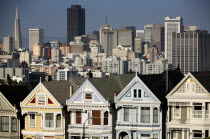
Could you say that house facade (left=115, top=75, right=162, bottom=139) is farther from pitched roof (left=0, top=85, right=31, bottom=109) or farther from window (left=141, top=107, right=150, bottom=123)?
pitched roof (left=0, top=85, right=31, bottom=109)

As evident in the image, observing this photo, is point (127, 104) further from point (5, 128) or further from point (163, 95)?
point (5, 128)

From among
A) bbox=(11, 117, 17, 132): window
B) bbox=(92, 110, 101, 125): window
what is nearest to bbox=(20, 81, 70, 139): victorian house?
bbox=(11, 117, 17, 132): window

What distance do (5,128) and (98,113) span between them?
5.30 meters

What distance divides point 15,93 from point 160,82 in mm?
7774

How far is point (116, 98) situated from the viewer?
44.5 m

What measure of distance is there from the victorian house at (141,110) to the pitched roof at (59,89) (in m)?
3.19

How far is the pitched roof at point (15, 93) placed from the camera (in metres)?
47.8

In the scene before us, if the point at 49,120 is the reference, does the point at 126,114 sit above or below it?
above

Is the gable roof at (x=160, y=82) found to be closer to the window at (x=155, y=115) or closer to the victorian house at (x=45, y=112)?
the window at (x=155, y=115)

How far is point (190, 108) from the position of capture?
43375mm

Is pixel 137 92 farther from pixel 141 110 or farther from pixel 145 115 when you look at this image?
pixel 145 115

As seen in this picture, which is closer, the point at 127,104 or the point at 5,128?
the point at 127,104

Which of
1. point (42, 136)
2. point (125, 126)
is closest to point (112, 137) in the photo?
point (125, 126)

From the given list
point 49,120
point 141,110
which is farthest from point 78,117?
point 141,110
